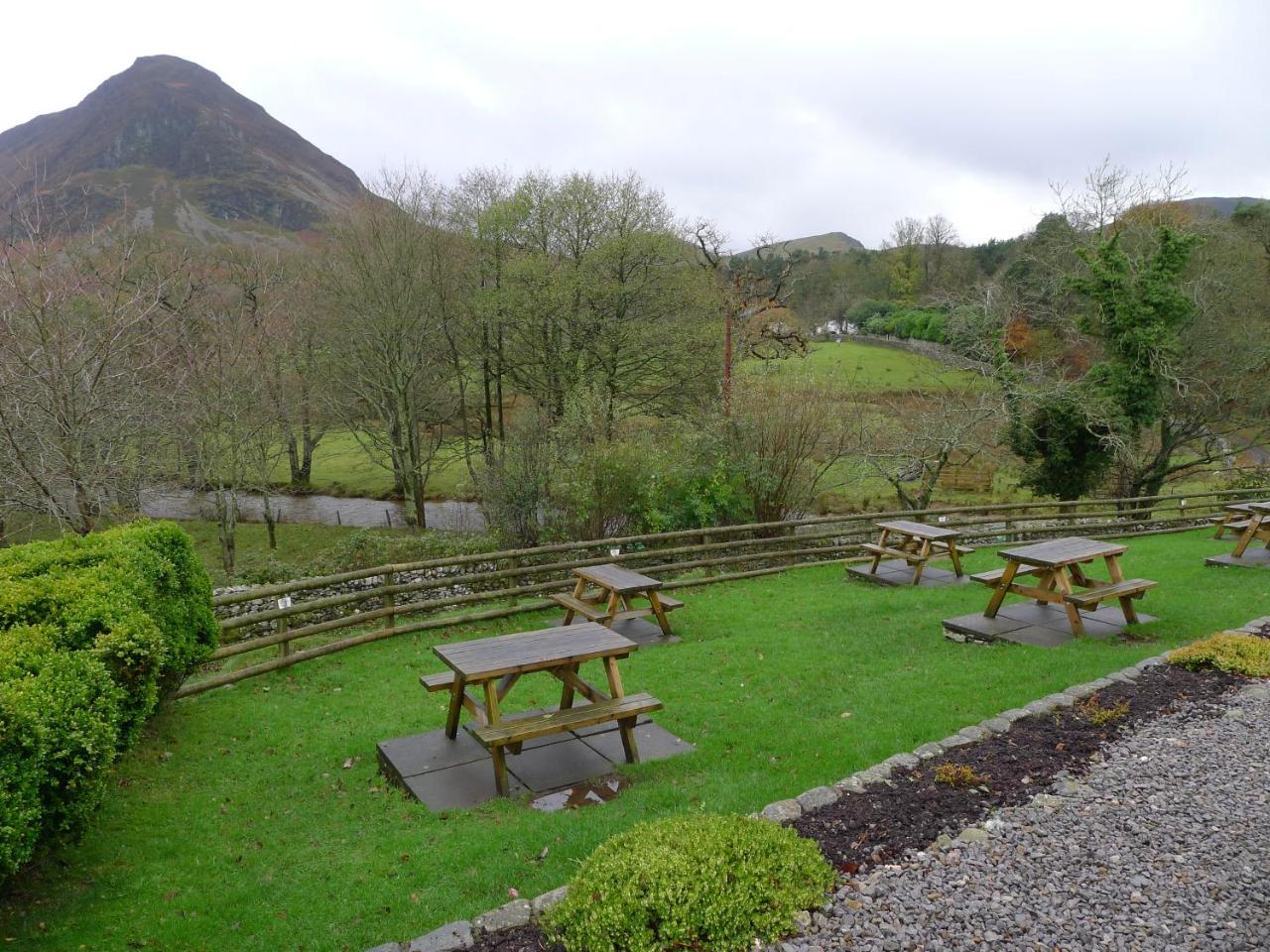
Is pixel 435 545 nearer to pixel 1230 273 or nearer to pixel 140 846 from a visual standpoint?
pixel 140 846

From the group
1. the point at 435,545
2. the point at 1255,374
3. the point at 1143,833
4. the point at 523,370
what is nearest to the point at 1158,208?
the point at 1255,374

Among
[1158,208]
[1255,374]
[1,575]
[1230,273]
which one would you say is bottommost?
[1,575]

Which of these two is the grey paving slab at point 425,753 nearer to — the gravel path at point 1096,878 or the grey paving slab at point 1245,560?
the gravel path at point 1096,878

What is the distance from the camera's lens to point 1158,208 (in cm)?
2922

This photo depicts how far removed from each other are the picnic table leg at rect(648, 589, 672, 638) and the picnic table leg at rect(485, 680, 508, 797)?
12.3 ft

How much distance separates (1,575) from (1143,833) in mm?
7653

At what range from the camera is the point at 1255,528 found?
12.5 metres

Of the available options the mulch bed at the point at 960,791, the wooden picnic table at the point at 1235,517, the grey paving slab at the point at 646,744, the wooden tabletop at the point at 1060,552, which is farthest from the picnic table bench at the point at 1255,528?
the grey paving slab at the point at 646,744

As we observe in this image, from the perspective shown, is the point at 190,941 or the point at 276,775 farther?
the point at 276,775

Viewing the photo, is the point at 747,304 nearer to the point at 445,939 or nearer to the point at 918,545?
the point at 918,545

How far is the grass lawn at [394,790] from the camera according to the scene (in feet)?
12.9

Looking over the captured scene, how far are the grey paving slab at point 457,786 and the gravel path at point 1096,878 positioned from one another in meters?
2.52

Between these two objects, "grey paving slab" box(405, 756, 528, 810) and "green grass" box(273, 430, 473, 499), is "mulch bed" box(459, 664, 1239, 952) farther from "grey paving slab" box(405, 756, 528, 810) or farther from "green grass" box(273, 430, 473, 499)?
"green grass" box(273, 430, 473, 499)

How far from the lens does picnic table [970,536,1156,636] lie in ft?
27.4
